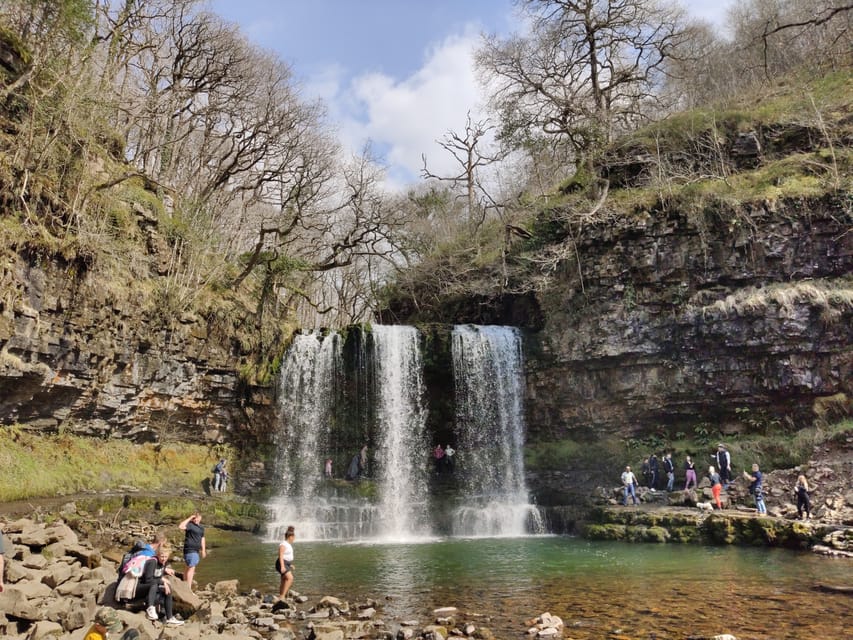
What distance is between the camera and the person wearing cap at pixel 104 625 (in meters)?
4.19

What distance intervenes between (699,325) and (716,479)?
17.6 ft

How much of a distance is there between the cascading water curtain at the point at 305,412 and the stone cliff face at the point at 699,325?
7796 mm

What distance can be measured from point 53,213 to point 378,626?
48.4ft

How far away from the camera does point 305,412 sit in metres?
21.3

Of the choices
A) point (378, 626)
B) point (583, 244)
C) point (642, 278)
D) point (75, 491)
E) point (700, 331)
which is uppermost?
point (583, 244)

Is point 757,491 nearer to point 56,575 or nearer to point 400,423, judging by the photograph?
point 400,423

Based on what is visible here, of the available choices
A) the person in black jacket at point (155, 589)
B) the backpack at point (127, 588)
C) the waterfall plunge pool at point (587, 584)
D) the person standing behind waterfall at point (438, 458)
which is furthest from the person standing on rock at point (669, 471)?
the backpack at point (127, 588)

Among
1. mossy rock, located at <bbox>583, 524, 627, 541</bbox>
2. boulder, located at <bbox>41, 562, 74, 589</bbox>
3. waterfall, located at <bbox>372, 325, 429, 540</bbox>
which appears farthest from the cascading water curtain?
boulder, located at <bbox>41, 562, 74, 589</bbox>

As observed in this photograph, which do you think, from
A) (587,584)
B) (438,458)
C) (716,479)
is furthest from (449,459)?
(587,584)

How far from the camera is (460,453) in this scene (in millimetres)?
21531

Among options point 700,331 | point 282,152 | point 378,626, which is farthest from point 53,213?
point 700,331

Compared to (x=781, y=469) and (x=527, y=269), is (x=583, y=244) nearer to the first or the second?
(x=527, y=269)

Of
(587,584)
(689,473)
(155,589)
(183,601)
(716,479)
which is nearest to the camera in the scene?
(155,589)

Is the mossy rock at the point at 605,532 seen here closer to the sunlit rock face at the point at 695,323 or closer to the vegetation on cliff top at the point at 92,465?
the sunlit rock face at the point at 695,323
